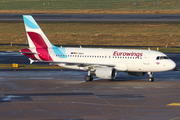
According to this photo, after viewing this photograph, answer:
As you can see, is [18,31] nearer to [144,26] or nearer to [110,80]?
[144,26]

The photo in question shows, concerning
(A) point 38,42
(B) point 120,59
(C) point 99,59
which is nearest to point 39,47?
(A) point 38,42

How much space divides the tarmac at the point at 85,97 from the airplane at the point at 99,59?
1.66 m

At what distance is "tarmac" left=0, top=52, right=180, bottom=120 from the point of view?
26.7 metres

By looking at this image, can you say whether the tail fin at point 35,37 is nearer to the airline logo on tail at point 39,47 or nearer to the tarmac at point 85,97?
the airline logo on tail at point 39,47

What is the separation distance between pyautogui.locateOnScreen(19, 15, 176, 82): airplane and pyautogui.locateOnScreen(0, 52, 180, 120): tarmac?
5.46 feet

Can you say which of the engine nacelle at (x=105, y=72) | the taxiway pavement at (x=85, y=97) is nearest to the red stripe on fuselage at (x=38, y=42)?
the taxiway pavement at (x=85, y=97)

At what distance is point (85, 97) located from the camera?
32.8m

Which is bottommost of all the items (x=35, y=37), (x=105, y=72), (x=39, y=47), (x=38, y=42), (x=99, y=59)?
(x=105, y=72)

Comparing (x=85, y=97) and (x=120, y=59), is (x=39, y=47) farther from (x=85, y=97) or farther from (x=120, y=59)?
(x=85, y=97)

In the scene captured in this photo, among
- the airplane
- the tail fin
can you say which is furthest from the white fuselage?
the tail fin

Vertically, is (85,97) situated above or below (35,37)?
below

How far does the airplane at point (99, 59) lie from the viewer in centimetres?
4091

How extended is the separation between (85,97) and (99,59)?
10387mm

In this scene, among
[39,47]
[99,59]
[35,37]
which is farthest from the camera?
[35,37]
